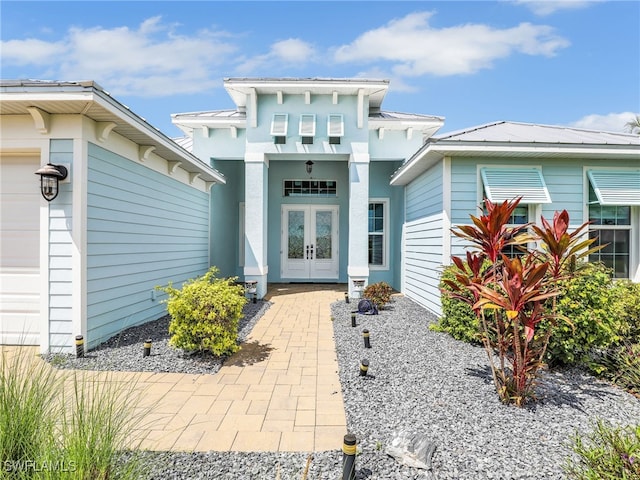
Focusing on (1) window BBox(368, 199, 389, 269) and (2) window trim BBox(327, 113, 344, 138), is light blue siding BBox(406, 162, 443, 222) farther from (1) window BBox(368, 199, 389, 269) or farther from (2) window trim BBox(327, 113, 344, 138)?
(2) window trim BBox(327, 113, 344, 138)

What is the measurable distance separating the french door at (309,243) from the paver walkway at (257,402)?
5.41 meters

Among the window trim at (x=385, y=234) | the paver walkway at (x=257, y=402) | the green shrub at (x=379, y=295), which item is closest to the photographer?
the paver walkway at (x=257, y=402)

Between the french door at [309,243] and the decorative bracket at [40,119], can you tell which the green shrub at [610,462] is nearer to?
the decorative bracket at [40,119]

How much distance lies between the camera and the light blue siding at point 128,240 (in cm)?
422

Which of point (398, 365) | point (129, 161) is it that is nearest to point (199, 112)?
point (129, 161)

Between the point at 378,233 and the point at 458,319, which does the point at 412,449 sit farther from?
the point at 378,233

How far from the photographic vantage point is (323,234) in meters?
10.3

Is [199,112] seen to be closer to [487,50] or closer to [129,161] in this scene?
[129,161]

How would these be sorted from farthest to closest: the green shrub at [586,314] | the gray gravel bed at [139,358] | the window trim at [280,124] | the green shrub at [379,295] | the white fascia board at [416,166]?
the window trim at [280,124], the green shrub at [379,295], the white fascia board at [416,166], the gray gravel bed at [139,358], the green shrub at [586,314]

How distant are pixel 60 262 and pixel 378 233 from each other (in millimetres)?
7757

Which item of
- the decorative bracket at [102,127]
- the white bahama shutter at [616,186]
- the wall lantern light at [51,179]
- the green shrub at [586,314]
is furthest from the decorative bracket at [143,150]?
the white bahama shutter at [616,186]

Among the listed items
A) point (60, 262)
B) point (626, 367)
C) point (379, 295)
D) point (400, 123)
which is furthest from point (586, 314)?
point (400, 123)

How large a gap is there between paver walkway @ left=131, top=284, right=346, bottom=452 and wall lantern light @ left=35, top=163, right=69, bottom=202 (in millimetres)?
2571

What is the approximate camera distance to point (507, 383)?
2.87m
